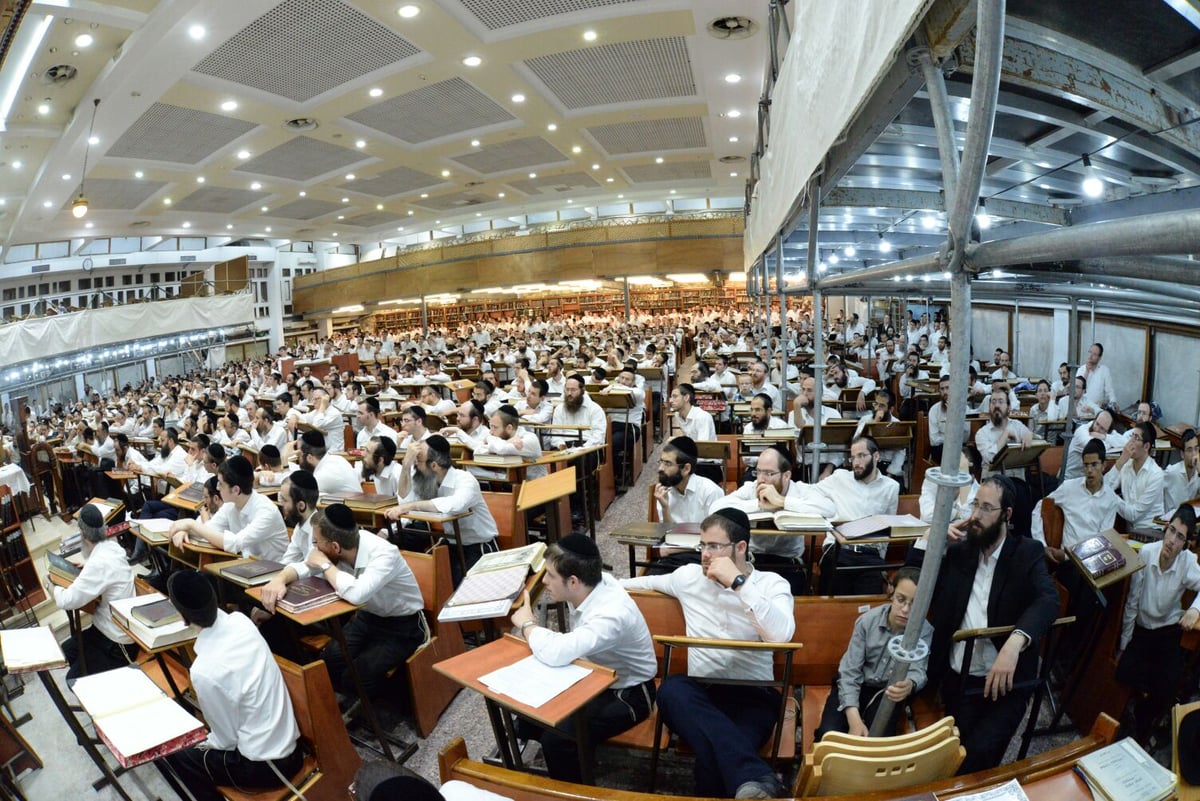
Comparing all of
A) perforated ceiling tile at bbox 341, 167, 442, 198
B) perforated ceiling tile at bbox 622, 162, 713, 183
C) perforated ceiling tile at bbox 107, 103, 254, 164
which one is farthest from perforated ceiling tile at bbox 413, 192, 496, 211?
perforated ceiling tile at bbox 107, 103, 254, 164

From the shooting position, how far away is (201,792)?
3156 millimetres

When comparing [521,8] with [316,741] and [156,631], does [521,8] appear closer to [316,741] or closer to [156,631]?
[156,631]

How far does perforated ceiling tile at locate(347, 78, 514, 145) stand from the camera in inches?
431

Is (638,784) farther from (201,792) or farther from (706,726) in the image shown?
(201,792)

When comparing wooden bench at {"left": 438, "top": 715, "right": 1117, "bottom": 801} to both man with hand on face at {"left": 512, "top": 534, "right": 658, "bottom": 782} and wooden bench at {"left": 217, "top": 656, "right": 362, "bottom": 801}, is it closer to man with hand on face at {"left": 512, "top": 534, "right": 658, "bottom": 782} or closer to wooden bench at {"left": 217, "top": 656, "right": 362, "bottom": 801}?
man with hand on face at {"left": 512, "top": 534, "right": 658, "bottom": 782}

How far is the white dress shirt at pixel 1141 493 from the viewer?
4857mm

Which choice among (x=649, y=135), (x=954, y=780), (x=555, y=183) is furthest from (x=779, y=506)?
(x=555, y=183)

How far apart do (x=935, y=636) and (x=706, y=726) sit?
1202mm

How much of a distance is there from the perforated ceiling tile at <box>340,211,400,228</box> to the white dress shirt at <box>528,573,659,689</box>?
2057 cm

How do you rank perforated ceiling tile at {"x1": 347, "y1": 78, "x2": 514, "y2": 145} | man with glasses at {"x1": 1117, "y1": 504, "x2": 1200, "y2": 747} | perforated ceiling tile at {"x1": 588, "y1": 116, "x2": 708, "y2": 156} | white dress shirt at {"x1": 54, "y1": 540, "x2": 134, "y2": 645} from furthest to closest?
perforated ceiling tile at {"x1": 588, "y1": 116, "x2": 708, "y2": 156} < perforated ceiling tile at {"x1": 347, "y1": 78, "x2": 514, "y2": 145} < white dress shirt at {"x1": 54, "y1": 540, "x2": 134, "y2": 645} < man with glasses at {"x1": 1117, "y1": 504, "x2": 1200, "y2": 747}

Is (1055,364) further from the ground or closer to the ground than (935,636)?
further from the ground

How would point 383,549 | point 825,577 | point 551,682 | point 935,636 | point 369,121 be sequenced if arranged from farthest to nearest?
point 369,121 → point 825,577 → point 383,549 → point 935,636 → point 551,682

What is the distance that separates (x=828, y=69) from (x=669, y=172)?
1685cm

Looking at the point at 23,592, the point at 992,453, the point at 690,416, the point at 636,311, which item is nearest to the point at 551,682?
the point at 690,416
